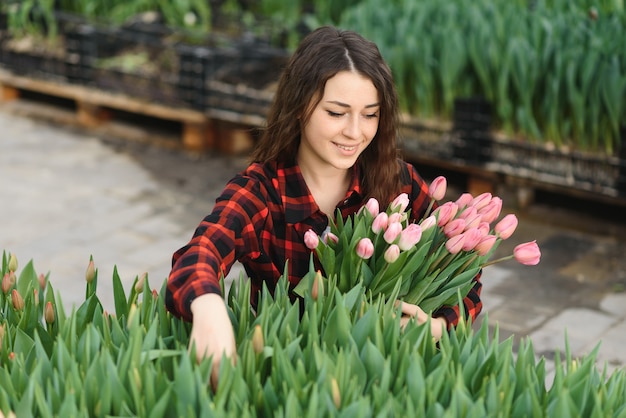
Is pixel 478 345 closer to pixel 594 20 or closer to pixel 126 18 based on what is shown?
pixel 594 20

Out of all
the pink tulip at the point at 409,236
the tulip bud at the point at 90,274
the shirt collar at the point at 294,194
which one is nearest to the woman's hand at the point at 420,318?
the pink tulip at the point at 409,236

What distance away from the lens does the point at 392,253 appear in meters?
2.02

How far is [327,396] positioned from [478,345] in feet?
1.15

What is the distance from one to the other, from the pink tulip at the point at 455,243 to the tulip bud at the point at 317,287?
10.6 inches

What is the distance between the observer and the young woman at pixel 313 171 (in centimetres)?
219

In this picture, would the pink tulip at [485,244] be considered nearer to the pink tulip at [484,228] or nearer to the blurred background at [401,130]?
the pink tulip at [484,228]

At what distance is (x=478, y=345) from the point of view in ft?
6.31

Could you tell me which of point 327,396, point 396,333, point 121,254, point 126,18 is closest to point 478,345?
point 396,333

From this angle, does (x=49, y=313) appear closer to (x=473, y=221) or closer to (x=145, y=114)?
(x=473, y=221)

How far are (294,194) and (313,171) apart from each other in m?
0.08

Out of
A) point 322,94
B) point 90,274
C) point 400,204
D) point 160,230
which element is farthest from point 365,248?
Answer: point 160,230

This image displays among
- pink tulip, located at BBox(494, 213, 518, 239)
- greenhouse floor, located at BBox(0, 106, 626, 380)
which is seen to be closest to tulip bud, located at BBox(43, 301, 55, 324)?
pink tulip, located at BBox(494, 213, 518, 239)

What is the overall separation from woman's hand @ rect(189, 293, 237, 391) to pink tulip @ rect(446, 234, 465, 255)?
47 cm

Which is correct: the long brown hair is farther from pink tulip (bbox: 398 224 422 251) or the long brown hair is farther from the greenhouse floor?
the greenhouse floor
